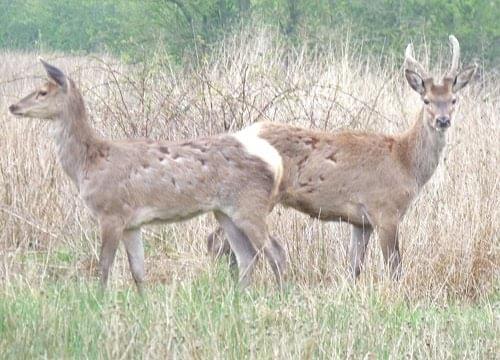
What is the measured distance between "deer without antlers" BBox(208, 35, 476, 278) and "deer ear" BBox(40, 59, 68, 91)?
1.43 meters

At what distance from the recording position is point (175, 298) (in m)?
6.91

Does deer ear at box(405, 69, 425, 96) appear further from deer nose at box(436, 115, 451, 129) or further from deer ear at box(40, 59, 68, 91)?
deer ear at box(40, 59, 68, 91)

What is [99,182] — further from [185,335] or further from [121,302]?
[185,335]

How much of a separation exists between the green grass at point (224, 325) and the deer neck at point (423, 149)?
1.87 metres

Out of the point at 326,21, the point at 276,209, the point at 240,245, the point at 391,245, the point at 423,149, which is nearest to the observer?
the point at 240,245

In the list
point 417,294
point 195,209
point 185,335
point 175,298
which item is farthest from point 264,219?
point 185,335

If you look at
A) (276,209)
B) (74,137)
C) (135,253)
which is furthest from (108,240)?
(276,209)

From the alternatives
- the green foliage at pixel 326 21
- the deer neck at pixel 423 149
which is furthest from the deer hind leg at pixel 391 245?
the green foliage at pixel 326 21

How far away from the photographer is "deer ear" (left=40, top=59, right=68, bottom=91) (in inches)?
327

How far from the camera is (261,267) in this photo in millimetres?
8805

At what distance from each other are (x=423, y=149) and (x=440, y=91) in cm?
44

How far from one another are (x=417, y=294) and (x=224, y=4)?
1400 cm

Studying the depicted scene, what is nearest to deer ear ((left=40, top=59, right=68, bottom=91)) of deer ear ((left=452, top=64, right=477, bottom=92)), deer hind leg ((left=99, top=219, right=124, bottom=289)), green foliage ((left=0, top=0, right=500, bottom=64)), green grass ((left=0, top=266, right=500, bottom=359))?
deer hind leg ((left=99, top=219, right=124, bottom=289))

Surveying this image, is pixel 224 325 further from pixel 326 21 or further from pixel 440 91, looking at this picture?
pixel 326 21
